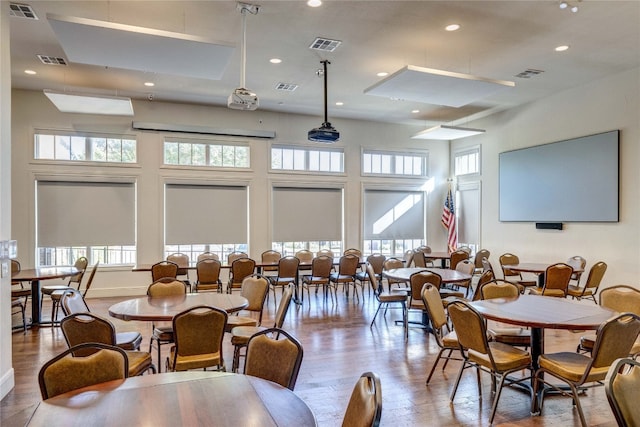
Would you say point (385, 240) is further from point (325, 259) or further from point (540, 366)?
point (540, 366)

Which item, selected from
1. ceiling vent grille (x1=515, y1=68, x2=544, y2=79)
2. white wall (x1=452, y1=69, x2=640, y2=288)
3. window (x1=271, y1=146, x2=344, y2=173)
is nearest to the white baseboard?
window (x1=271, y1=146, x2=344, y2=173)

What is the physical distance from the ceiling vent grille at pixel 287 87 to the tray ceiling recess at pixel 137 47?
235cm

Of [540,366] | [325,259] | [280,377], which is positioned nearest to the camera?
[280,377]

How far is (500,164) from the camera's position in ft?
30.3

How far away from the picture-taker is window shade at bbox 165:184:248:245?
8.74 m

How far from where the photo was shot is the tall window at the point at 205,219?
28.7 ft

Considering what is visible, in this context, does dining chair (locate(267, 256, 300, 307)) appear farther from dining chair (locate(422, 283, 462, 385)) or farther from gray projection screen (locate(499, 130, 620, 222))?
gray projection screen (locate(499, 130, 620, 222))

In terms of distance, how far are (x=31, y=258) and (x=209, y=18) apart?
19.8 ft

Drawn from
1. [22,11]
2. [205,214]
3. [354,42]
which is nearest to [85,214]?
[205,214]

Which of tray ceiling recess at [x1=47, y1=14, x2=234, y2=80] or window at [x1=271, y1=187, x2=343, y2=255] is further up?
tray ceiling recess at [x1=47, y1=14, x2=234, y2=80]

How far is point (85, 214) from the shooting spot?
816 centimetres

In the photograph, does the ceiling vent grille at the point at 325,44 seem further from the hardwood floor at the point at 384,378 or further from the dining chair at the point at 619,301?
the dining chair at the point at 619,301

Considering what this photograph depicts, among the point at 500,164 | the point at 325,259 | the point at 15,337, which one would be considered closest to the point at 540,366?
the point at 325,259

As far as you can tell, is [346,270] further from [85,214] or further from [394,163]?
[85,214]
